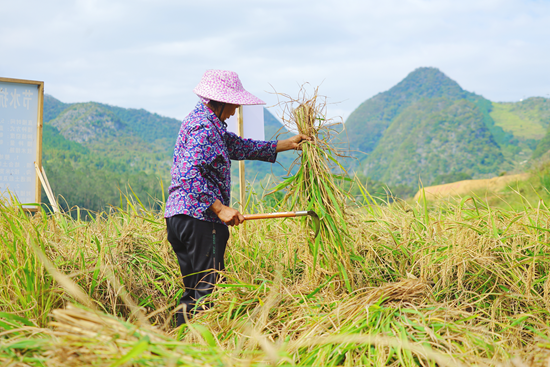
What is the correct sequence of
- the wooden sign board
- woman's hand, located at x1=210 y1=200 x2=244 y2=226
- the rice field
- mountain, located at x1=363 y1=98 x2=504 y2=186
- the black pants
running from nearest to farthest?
1. the rice field
2. woman's hand, located at x1=210 y1=200 x2=244 y2=226
3. the black pants
4. the wooden sign board
5. mountain, located at x1=363 y1=98 x2=504 y2=186

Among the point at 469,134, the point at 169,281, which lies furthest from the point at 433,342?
the point at 469,134

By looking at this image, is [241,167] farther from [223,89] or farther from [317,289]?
[317,289]

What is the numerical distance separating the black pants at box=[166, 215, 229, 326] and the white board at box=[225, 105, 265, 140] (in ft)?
6.08

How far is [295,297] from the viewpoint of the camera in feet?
7.29

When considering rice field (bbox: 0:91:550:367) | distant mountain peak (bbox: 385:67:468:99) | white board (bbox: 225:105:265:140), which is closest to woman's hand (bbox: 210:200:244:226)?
rice field (bbox: 0:91:550:367)

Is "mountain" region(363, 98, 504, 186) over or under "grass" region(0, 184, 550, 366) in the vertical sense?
over

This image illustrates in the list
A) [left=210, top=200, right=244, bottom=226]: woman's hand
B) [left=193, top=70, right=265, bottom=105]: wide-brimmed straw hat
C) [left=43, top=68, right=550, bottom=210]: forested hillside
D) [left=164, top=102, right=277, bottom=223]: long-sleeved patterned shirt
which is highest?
[left=43, top=68, right=550, bottom=210]: forested hillside

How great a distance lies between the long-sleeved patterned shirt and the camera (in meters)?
2.20

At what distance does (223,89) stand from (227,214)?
786mm

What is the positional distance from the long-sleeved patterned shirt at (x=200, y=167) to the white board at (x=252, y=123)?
1.65m

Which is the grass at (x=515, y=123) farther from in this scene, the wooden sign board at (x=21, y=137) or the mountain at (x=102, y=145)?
the wooden sign board at (x=21, y=137)

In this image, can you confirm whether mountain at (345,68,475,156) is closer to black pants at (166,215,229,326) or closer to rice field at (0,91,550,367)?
rice field at (0,91,550,367)

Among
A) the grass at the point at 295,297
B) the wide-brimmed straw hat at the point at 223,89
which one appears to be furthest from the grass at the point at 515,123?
the wide-brimmed straw hat at the point at 223,89

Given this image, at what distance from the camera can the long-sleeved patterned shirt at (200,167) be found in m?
2.20
